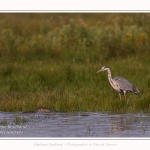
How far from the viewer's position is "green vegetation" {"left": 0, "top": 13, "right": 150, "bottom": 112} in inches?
469

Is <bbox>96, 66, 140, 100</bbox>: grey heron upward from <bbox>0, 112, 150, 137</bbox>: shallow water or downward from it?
upward

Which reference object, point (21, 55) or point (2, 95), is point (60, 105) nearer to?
point (2, 95)

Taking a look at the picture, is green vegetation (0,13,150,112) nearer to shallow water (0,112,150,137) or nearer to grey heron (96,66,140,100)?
grey heron (96,66,140,100)

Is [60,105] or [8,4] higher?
[8,4]

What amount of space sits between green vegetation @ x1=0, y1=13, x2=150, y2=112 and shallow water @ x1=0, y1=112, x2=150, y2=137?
52cm

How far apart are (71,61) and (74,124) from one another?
759 centimetres

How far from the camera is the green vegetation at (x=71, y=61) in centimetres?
1191

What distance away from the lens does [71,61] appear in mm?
17844

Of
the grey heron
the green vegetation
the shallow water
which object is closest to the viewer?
the shallow water

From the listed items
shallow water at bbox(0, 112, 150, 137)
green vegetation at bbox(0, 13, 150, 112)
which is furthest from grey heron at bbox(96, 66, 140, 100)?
shallow water at bbox(0, 112, 150, 137)

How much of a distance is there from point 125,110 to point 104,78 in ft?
9.75

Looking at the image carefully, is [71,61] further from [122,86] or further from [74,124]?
[74,124]

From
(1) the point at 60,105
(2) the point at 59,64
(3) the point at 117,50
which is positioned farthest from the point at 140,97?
(3) the point at 117,50

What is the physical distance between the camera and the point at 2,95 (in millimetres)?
12984
